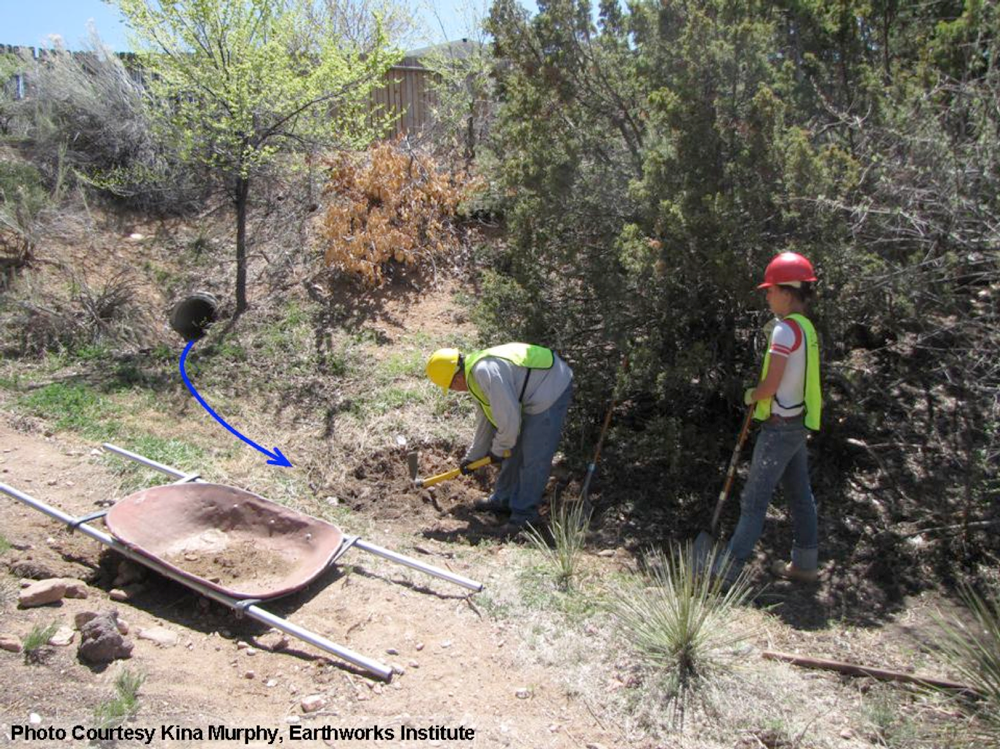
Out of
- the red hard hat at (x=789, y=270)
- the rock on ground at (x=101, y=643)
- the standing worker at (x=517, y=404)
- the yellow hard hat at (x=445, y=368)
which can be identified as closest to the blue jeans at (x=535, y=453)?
the standing worker at (x=517, y=404)

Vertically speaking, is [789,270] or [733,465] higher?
[789,270]

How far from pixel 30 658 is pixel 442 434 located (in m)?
4.03

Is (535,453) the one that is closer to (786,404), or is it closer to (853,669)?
(786,404)

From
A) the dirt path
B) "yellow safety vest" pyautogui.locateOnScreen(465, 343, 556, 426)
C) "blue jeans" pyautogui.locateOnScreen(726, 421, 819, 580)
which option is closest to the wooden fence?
"yellow safety vest" pyautogui.locateOnScreen(465, 343, 556, 426)

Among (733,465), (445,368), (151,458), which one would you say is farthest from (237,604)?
(733,465)

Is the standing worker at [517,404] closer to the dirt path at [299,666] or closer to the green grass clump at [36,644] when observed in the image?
the dirt path at [299,666]

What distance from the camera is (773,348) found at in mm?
4621

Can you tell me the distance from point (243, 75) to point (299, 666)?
6.00 metres

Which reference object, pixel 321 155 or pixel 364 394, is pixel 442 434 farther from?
pixel 321 155

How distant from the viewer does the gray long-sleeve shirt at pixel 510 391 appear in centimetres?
556

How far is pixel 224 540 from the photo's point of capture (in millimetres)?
4945

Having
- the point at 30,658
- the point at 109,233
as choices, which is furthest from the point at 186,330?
the point at 30,658

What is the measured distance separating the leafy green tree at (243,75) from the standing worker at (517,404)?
386cm

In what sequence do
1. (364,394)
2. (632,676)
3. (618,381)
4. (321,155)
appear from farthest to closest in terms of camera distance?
1. (321,155)
2. (364,394)
3. (618,381)
4. (632,676)
